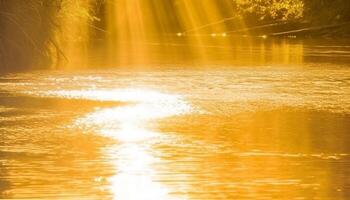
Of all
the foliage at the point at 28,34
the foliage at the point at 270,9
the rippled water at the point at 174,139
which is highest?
the foliage at the point at 270,9

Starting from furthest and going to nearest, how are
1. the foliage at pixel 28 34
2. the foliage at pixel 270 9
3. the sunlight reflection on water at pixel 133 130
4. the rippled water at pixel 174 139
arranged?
the foliage at pixel 270 9, the foliage at pixel 28 34, the rippled water at pixel 174 139, the sunlight reflection on water at pixel 133 130

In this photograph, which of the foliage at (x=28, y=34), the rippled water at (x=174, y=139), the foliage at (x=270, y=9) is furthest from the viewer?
the foliage at (x=270, y=9)

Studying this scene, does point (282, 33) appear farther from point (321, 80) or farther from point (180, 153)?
point (180, 153)

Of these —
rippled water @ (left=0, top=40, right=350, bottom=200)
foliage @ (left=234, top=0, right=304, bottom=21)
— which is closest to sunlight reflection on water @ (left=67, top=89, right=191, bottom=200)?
rippled water @ (left=0, top=40, right=350, bottom=200)

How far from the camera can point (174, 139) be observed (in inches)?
609

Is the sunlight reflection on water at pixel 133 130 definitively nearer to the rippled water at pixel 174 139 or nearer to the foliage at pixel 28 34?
the rippled water at pixel 174 139

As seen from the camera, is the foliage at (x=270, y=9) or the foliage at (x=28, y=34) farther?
the foliage at (x=270, y=9)

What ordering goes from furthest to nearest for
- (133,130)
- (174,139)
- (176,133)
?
(133,130) → (176,133) → (174,139)

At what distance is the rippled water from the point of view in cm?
1130

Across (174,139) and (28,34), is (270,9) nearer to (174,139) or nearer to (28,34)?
(28,34)

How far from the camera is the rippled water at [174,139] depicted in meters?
11.3

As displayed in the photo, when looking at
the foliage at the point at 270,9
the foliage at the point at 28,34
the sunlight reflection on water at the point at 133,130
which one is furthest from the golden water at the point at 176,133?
the foliage at the point at 270,9

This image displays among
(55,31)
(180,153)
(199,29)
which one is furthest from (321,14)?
(180,153)

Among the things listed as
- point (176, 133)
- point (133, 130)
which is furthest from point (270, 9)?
point (176, 133)
